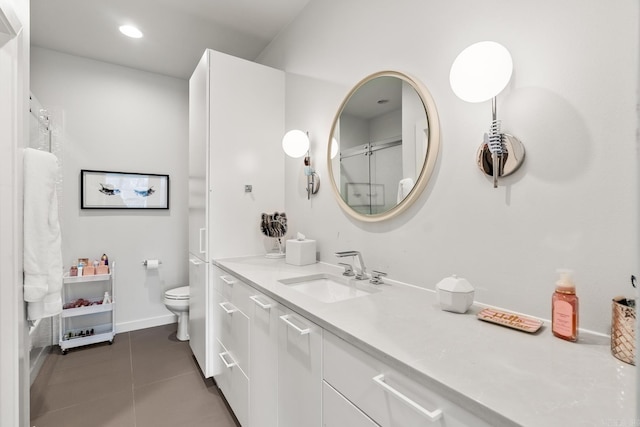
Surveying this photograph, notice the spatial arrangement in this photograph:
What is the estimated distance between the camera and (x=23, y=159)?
4.05 feet

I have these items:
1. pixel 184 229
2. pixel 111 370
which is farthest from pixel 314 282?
pixel 184 229

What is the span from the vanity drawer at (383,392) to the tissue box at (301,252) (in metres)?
1.00

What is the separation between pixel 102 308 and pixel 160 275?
616 millimetres

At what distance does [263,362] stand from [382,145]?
48.6 inches

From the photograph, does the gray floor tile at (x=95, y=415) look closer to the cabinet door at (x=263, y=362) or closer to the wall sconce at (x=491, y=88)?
the cabinet door at (x=263, y=362)

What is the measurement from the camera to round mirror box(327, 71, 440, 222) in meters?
1.38

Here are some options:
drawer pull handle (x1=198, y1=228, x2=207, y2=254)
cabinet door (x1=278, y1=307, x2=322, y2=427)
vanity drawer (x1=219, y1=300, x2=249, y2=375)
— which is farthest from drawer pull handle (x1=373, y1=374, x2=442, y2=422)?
drawer pull handle (x1=198, y1=228, x2=207, y2=254)

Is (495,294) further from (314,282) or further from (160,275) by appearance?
(160,275)

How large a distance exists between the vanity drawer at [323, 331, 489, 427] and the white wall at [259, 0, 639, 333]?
1.58ft

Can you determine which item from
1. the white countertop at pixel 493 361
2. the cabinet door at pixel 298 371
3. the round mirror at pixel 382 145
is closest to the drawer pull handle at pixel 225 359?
the cabinet door at pixel 298 371

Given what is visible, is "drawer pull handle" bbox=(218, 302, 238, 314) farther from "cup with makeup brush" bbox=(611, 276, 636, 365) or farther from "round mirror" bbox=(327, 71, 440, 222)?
"cup with makeup brush" bbox=(611, 276, 636, 365)

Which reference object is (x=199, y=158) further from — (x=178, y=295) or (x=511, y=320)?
(x=511, y=320)

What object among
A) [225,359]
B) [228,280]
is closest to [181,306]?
[225,359]

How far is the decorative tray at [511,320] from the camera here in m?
0.89
